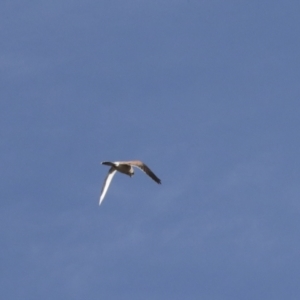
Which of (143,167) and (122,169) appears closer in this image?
(143,167)

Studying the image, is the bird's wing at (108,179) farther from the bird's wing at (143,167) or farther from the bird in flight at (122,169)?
the bird's wing at (143,167)

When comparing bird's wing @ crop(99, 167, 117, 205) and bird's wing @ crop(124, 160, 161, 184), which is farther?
bird's wing @ crop(99, 167, 117, 205)

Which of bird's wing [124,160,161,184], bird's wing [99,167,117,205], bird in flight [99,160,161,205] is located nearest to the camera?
bird's wing [124,160,161,184]

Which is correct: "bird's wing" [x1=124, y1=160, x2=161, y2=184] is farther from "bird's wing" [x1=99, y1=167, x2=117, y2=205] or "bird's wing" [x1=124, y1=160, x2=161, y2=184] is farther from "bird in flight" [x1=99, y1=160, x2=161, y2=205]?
"bird's wing" [x1=99, y1=167, x2=117, y2=205]

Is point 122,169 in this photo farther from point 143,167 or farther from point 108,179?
point 143,167

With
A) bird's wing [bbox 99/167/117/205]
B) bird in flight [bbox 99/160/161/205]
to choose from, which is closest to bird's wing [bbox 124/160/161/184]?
bird in flight [bbox 99/160/161/205]

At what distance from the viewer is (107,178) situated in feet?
106

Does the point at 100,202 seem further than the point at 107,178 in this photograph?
No

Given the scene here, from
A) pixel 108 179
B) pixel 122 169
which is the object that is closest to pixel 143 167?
pixel 122 169

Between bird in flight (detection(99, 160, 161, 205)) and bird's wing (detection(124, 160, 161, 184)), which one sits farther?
bird in flight (detection(99, 160, 161, 205))

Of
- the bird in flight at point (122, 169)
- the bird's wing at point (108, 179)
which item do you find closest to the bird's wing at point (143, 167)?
the bird in flight at point (122, 169)

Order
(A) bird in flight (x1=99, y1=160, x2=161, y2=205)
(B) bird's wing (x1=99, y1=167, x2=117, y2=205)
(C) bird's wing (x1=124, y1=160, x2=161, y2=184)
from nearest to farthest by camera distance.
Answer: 1. (C) bird's wing (x1=124, y1=160, x2=161, y2=184)
2. (A) bird in flight (x1=99, y1=160, x2=161, y2=205)
3. (B) bird's wing (x1=99, y1=167, x2=117, y2=205)

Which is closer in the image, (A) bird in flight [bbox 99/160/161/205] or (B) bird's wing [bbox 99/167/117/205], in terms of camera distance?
(A) bird in flight [bbox 99/160/161/205]

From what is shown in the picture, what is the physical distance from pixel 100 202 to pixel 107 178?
222cm
